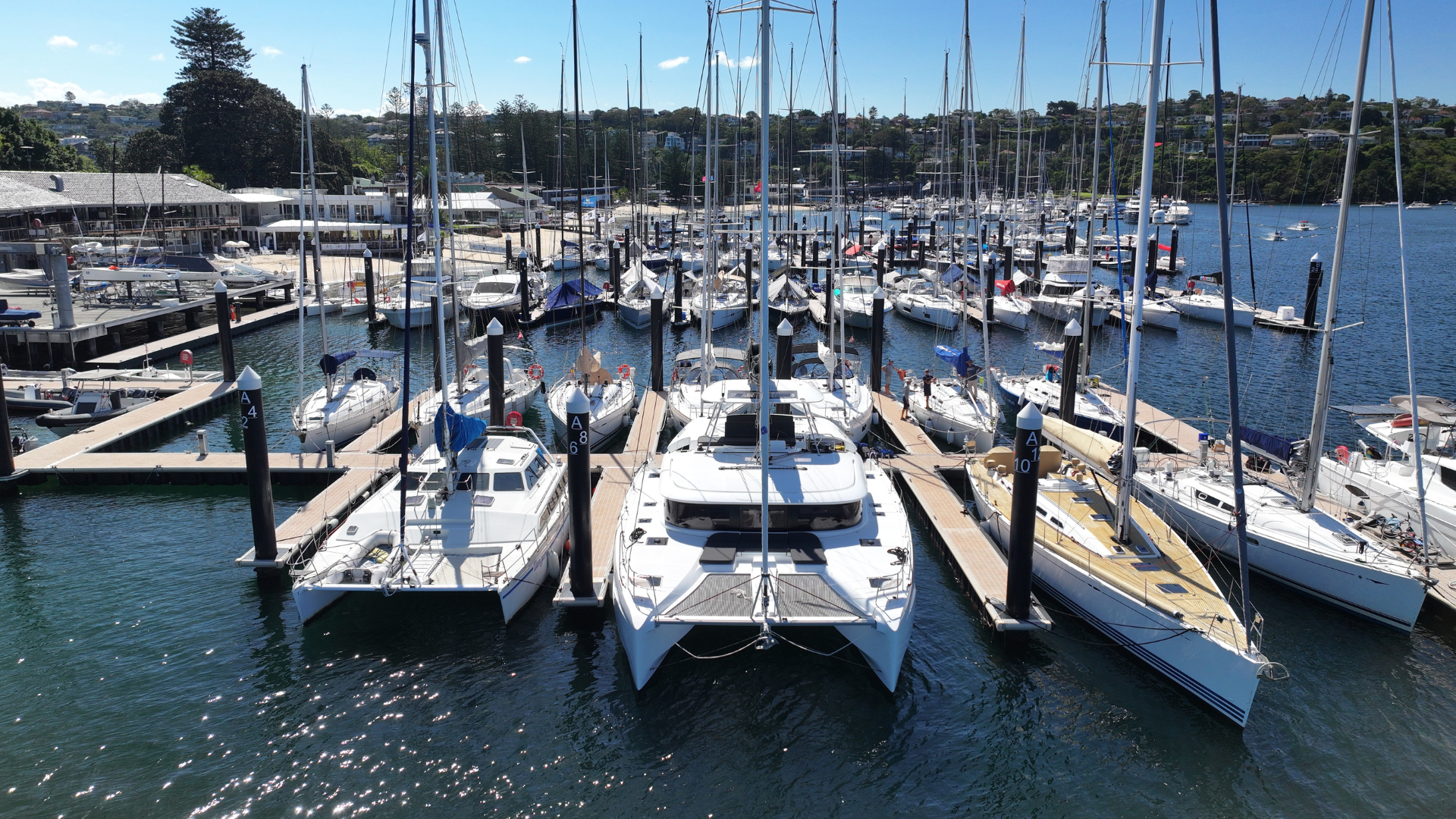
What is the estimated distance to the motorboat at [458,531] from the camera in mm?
15391

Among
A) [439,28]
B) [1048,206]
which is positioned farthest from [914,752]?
[1048,206]

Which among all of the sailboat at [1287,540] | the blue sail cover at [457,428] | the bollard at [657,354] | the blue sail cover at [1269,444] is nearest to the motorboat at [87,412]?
the blue sail cover at [457,428]

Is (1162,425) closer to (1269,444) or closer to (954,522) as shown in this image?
(1269,444)

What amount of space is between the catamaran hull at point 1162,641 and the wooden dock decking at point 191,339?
35.9 metres

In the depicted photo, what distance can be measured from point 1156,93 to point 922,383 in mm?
14929

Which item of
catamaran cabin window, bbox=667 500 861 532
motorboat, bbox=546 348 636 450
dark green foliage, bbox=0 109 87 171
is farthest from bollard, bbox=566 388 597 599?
dark green foliage, bbox=0 109 87 171

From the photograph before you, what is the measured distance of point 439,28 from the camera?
19.3m

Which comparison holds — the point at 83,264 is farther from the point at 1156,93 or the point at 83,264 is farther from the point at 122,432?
the point at 1156,93

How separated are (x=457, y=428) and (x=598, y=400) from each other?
31.2 feet

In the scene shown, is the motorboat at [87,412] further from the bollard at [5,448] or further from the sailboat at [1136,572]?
the sailboat at [1136,572]

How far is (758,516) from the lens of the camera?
15.6 m

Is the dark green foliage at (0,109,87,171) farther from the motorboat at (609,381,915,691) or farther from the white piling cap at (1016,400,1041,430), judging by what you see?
the white piling cap at (1016,400,1041,430)

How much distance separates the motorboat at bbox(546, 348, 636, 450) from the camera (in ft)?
87.6

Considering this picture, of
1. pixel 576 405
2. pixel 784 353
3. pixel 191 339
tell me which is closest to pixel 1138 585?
pixel 576 405
